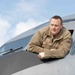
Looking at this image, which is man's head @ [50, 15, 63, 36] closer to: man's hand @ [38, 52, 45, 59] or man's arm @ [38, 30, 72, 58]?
man's arm @ [38, 30, 72, 58]

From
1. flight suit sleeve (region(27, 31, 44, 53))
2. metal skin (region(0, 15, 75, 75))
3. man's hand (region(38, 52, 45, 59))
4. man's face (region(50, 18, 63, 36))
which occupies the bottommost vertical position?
metal skin (region(0, 15, 75, 75))

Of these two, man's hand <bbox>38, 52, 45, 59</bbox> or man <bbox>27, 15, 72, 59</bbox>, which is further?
man <bbox>27, 15, 72, 59</bbox>

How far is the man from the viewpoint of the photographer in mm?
5484

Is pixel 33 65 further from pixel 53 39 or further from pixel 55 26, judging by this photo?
pixel 55 26

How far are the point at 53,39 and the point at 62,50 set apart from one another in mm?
357

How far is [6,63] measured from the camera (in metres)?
5.10

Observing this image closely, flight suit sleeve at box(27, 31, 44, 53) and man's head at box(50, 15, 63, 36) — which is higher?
man's head at box(50, 15, 63, 36)

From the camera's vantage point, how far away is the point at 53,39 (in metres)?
5.65

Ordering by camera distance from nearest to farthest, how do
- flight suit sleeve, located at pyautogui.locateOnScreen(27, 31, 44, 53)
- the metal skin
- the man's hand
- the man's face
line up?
1. the metal skin
2. the man's hand
3. flight suit sleeve, located at pyautogui.locateOnScreen(27, 31, 44, 53)
4. the man's face

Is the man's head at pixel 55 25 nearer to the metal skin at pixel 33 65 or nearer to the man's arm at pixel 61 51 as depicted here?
the man's arm at pixel 61 51

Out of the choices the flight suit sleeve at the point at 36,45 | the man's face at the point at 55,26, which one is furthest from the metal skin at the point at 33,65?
the man's face at the point at 55,26

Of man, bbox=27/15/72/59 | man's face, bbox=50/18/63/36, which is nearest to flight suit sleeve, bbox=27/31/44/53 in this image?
man, bbox=27/15/72/59

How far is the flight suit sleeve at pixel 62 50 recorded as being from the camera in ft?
17.2

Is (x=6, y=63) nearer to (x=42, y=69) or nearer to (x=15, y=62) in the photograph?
(x=15, y=62)
